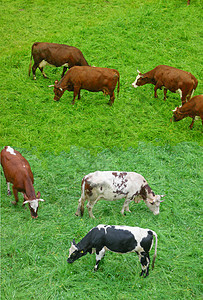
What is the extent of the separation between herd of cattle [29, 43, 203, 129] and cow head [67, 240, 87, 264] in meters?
A: 6.47

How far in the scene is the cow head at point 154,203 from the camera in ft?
23.1

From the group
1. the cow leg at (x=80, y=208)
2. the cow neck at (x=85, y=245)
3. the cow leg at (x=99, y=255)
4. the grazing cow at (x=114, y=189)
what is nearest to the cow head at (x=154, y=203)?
the grazing cow at (x=114, y=189)

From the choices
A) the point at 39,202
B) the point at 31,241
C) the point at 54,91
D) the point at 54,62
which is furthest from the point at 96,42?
the point at 31,241

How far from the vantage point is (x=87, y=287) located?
18.0ft

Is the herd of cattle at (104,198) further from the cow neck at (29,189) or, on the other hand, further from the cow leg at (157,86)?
the cow leg at (157,86)

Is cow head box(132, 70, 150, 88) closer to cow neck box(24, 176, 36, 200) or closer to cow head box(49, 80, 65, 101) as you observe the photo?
cow head box(49, 80, 65, 101)

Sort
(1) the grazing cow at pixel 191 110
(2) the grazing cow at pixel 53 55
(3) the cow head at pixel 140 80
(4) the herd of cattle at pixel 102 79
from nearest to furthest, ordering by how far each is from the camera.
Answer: (1) the grazing cow at pixel 191 110 < (4) the herd of cattle at pixel 102 79 < (2) the grazing cow at pixel 53 55 < (3) the cow head at pixel 140 80

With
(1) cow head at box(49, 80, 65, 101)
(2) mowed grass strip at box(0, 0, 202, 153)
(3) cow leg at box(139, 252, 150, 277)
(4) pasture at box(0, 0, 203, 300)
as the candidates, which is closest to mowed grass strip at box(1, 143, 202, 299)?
(4) pasture at box(0, 0, 203, 300)

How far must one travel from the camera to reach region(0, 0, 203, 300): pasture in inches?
225

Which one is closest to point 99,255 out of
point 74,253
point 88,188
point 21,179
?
point 74,253

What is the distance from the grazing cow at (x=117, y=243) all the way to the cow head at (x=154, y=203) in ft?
4.59

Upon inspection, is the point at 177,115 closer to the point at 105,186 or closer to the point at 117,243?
the point at 105,186

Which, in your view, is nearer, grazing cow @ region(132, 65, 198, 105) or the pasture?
the pasture

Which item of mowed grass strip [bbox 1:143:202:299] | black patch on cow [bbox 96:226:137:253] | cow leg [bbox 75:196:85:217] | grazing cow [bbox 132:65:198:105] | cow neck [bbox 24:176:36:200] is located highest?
grazing cow [bbox 132:65:198:105]
